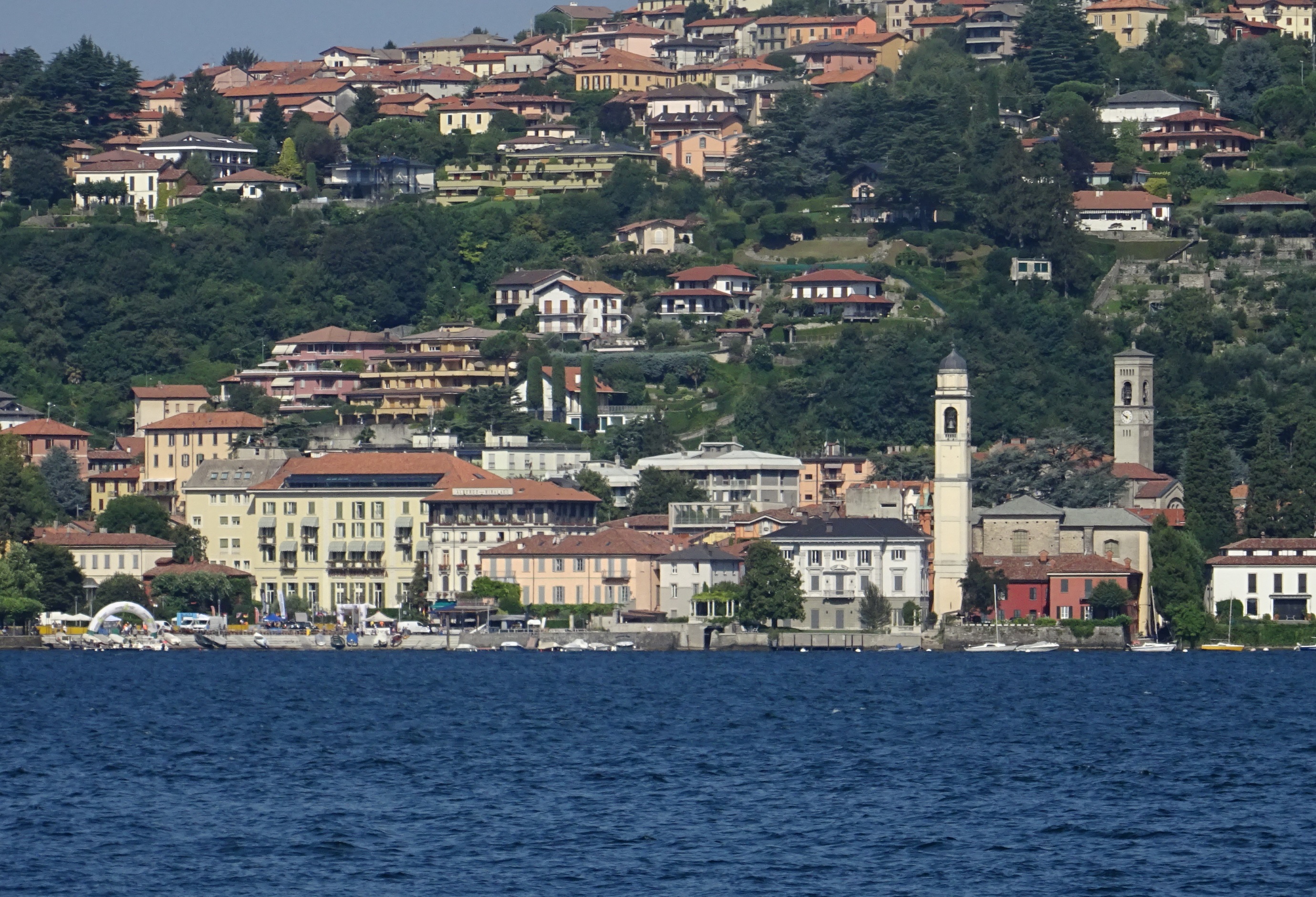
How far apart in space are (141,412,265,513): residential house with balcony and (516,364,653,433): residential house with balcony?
13.8 metres

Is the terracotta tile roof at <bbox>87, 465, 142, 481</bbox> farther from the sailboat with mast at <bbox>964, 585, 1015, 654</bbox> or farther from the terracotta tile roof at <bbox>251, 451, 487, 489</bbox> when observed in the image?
the sailboat with mast at <bbox>964, 585, 1015, 654</bbox>

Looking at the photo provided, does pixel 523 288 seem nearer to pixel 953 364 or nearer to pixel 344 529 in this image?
pixel 344 529

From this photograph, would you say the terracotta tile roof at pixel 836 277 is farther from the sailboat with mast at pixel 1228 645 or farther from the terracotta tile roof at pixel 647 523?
the sailboat with mast at pixel 1228 645

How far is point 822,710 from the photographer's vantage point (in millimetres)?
71625

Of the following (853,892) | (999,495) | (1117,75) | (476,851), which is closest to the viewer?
(853,892)

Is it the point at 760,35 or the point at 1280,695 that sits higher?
the point at 760,35

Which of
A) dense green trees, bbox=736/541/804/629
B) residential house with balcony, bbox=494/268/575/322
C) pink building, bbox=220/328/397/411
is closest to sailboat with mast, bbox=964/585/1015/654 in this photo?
dense green trees, bbox=736/541/804/629

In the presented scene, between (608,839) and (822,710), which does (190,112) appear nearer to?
(822,710)

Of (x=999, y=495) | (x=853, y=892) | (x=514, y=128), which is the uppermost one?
(x=514, y=128)

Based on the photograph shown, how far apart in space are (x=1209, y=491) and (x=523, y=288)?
1733 inches

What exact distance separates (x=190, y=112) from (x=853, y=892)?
128101 millimetres

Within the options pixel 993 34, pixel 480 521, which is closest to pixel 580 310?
pixel 480 521

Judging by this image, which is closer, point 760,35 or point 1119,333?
point 1119,333

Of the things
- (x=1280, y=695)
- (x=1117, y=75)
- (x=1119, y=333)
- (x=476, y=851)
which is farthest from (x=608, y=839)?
(x=1117, y=75)
